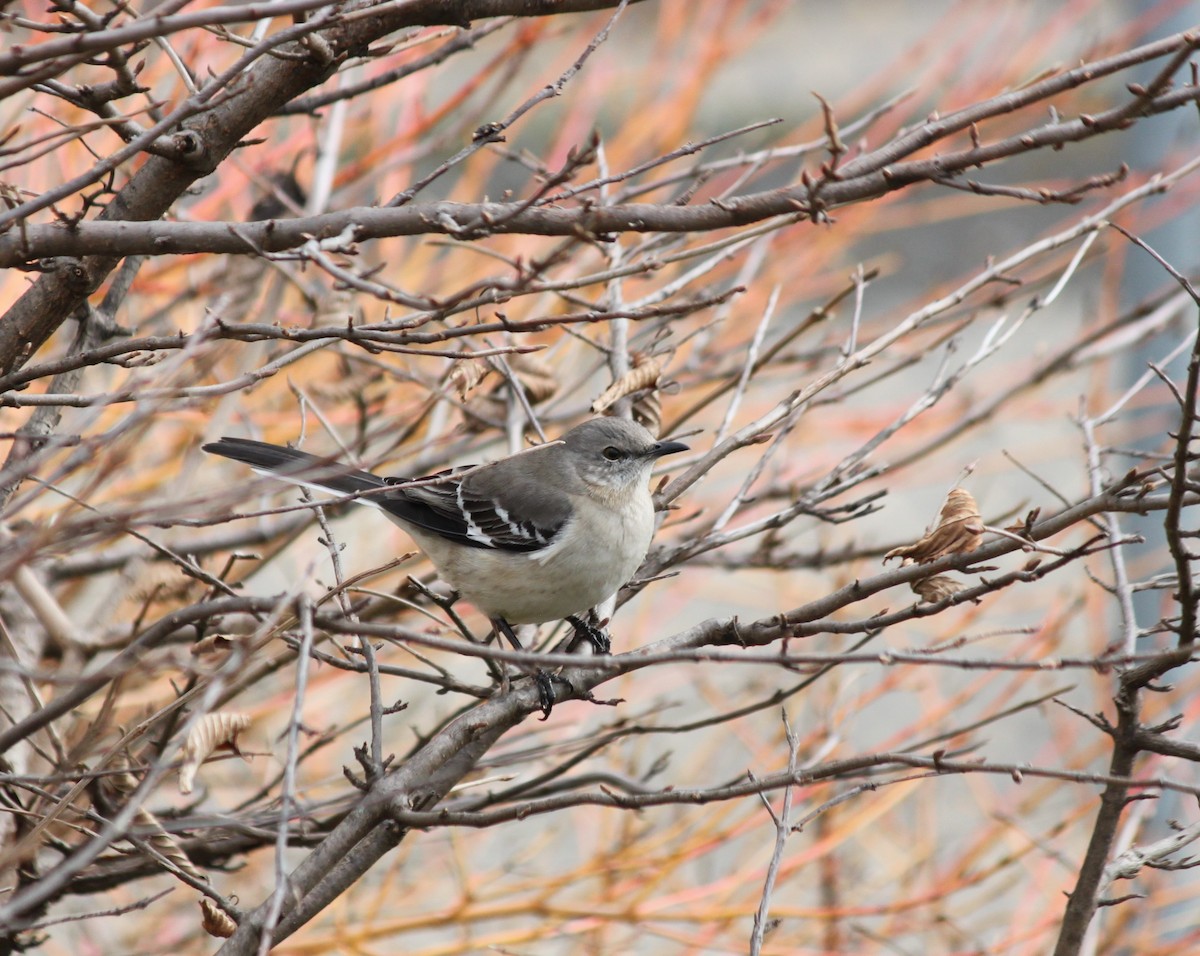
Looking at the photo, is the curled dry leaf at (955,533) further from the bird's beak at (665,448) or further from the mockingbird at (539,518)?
the bird's beak at (665,448)

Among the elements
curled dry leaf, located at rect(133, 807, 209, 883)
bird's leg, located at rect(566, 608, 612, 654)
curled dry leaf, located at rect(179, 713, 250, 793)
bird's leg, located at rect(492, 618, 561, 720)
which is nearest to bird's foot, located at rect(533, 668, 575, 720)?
bird's leg, located at rect(492, 618, 561, 720)

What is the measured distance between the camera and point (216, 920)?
9.15 feet

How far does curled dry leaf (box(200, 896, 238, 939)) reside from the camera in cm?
277

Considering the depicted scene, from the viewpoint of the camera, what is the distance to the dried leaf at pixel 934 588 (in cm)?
284

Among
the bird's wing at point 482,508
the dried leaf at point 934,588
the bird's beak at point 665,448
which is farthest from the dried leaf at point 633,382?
the dried leaf at point 934,588

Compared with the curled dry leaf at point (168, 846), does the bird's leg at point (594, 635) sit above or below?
above

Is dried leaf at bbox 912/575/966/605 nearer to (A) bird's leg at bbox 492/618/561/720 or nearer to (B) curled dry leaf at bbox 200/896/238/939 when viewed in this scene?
(A) bird's leg at bbox 492/618/561/720

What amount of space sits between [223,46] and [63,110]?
0.76 m

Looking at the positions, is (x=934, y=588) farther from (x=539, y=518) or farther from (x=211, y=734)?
(x=539, y=518)

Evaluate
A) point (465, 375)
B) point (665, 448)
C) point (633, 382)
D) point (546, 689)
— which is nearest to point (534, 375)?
point (665, 448)

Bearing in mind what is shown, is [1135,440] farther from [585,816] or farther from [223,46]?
[223,46]

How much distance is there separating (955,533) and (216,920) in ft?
6.38

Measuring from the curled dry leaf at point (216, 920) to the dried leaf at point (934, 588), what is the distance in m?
1.81

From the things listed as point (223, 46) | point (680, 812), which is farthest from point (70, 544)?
point (680, 812)
